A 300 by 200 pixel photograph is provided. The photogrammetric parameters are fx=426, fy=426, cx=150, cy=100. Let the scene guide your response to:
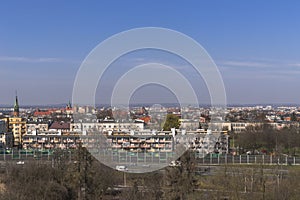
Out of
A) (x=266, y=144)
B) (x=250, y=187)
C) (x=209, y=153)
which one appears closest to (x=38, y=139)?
(x=209, y=153)

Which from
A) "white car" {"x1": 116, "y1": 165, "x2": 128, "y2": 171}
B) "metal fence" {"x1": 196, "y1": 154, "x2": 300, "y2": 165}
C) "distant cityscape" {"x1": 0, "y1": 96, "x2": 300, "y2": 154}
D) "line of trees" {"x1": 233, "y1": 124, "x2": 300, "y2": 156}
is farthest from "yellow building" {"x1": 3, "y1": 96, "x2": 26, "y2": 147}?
"white car" {"x1": 116, "y1": 165, "x2": 128, "y2": 171}

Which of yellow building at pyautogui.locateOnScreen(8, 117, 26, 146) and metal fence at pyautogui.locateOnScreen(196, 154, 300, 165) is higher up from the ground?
yellow building at pyautogui.locateOnScreen(8, 117, 26, 146)

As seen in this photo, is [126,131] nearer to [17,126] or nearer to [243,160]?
[243,160]

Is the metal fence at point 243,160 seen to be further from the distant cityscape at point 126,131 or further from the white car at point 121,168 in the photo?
the white car at point 121,168

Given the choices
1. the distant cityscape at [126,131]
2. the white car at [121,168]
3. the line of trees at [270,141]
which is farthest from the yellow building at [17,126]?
the white car at [121,168]

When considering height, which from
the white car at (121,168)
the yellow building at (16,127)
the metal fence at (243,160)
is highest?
the yellow building at (16,127)

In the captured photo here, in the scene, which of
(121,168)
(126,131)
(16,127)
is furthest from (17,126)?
(121,168)

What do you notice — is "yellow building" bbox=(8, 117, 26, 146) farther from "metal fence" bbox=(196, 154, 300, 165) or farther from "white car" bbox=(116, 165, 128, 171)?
"white car" bbox=(116, 165, 128, 171)

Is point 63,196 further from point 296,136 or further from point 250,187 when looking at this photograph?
point 296,136

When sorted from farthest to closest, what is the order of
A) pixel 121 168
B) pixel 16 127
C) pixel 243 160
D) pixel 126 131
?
pixel 16 127 → pixel 243 160 → pixel 126 131 → pixel 121 168

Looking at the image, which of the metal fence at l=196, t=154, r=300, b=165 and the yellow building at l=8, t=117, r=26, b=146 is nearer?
the metal fence at l=196, t=154, r=300, b=165

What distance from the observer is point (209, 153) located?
41.7 ft

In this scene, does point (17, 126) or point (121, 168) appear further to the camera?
point (17, 126)

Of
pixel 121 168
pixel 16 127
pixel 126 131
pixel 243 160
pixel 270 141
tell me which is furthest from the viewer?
pixel 16 127
